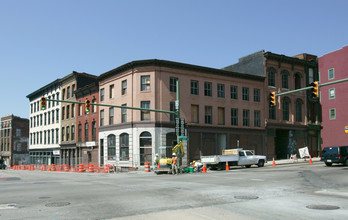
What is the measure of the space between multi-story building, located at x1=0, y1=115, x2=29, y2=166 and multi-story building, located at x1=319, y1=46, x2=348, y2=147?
210 ft

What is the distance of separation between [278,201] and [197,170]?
18.4 metres

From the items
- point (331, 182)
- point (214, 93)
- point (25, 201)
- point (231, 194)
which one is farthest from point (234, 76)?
point (25, 201)

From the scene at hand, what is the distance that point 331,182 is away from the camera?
1803cm

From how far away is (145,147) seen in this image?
37.4 meters

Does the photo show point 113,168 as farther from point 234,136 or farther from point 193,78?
point 234,136

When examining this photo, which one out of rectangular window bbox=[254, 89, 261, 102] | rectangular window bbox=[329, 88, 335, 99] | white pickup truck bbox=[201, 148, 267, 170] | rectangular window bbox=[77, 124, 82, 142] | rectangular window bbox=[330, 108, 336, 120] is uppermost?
rectangular window bbox=[329, 88, 335, 99]

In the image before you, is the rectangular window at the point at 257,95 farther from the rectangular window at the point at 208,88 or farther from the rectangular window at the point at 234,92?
the rectangular window at the point at 208,88

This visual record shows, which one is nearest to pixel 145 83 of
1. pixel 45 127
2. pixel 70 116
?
pixel 70 116

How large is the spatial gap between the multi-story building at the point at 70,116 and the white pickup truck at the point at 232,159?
2535 centimetres

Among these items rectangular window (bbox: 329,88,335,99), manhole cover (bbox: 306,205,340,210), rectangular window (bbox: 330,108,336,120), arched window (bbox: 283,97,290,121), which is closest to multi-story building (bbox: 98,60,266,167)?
arched window (bbox: 283,97,290,121)

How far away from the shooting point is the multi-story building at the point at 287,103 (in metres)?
46.0

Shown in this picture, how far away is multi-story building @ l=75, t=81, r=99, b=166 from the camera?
4662 cm

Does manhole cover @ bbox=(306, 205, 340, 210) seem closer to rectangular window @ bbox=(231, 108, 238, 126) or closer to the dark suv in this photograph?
the dark suv

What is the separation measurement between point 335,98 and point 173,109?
1296 inches
